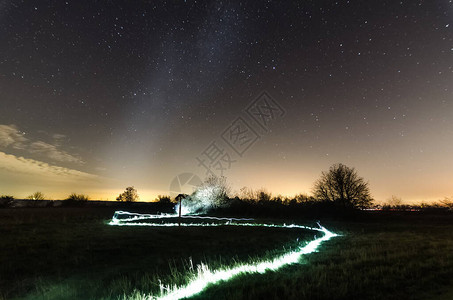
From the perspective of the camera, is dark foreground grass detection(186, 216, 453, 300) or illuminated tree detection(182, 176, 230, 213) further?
illuminated tree detection(182, 176, 230, 213)

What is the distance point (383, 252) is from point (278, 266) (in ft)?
16.6

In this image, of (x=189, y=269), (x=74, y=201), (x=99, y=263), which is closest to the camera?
(x=189, y=269)

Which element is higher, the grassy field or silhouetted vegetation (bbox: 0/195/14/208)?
silhouetted vegetation (bbox: 0/195/14/208)

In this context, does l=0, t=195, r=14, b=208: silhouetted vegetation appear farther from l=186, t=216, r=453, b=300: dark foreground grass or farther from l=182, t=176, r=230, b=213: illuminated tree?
l=186, t=216, r=453, b=300: dark foreground grass

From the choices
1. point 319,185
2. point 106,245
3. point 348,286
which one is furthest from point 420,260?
point 319,185

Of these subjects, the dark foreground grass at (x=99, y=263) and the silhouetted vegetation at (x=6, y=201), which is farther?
the silhouetted vegetation at (x=6, y=201)

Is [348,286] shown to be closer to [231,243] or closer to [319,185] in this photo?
[231,243]

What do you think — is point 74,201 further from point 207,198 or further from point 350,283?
point 350,283

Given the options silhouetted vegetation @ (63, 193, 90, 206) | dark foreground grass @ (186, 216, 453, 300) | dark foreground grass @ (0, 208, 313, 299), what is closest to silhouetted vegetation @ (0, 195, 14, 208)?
silhouetted vegetation @ (63, 193, 90, 206)

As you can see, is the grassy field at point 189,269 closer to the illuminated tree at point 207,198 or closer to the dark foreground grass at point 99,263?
the dark foreground grass at point 99,263

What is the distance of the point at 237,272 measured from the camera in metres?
6.89

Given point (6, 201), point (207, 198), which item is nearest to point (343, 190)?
point (207, 198)

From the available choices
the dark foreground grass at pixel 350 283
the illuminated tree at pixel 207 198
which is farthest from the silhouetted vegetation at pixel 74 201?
the dark foreground grass at pixel 350 283

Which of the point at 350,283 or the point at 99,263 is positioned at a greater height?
the point at 350,283
